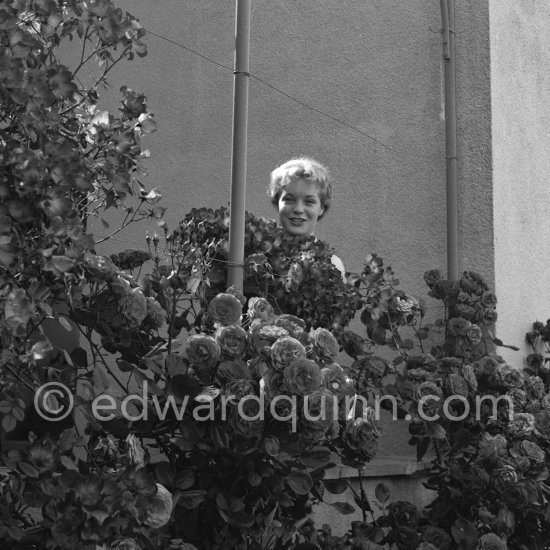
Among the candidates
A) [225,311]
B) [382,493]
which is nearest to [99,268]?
[225,311]

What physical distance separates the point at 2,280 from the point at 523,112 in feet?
10.7

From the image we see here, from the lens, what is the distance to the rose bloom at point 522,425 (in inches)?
120

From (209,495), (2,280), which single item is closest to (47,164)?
(2,280)

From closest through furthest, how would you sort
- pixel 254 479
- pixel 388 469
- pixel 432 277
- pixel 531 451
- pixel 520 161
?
pixel 254 479 → pixel 531 451 → pixel 388 469 → pixel 432 277 → pixel 520 161

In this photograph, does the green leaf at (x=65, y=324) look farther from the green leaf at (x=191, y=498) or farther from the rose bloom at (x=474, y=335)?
the rose bloom at (x=474, y=335)

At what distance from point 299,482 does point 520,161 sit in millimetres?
2643

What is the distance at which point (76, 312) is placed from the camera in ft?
6.91

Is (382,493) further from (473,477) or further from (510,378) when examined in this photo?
(510,378)

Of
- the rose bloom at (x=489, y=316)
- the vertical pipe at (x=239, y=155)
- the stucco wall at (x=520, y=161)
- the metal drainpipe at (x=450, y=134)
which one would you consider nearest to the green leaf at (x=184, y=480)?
the vertical pipe at (x=239, y=155)

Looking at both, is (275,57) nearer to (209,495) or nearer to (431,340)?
(431,340)

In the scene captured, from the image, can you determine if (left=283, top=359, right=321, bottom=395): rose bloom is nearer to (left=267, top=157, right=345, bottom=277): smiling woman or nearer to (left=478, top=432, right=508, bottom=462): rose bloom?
(left=478, top=432, right=508, bottom=462): rose bloom

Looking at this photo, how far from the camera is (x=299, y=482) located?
2.18 m

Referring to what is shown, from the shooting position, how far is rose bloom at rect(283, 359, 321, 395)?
81.0 inches

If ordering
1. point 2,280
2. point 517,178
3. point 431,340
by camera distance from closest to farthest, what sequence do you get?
point 2,280, point 431,340, point 517,178
